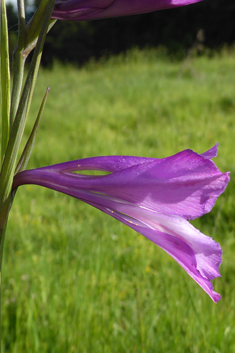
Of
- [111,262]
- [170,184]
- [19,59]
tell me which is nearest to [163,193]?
[170,184]

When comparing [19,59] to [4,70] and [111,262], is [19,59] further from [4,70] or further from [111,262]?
[111,262]

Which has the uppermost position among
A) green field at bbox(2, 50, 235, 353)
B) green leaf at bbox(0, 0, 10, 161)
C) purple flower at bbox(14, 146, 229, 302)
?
green leaf at bbox(0, 0, 10, 161)

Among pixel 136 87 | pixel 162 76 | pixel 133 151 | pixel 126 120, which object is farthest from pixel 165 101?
pixel 162 76

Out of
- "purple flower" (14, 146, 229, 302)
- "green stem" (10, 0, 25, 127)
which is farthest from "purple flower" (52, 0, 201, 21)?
"purple flower" (14, 146, 229, 302)

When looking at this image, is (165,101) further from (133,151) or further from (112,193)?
(112,193)

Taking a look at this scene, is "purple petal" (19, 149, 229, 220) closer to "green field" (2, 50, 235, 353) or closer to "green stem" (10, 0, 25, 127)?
"green stem" (10, 0, 25, 127)

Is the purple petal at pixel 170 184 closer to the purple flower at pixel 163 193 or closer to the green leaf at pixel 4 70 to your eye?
the purple flower at pixel 163 193
